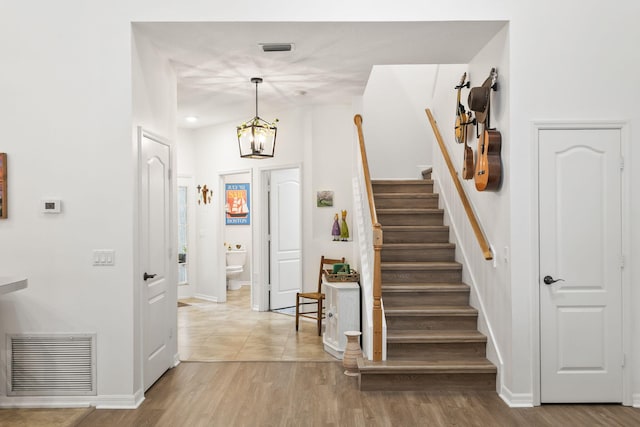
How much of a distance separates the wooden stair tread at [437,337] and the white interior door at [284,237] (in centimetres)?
322

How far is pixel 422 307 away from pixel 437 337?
1.40 ft

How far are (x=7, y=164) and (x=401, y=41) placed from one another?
10.3 feet

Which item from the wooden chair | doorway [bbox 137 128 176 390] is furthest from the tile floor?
doorway [bbox 137 128 176 390]

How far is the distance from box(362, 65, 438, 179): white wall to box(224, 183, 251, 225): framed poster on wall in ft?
11.8

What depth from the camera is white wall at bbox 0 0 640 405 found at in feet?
12.4

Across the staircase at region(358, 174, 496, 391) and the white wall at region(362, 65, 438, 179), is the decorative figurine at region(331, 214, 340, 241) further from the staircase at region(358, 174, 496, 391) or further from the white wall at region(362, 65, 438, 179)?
the white wall at region(362, 65, 438, 179)

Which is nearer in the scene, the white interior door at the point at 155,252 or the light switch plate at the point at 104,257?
the light switch plate at the point at 104,257

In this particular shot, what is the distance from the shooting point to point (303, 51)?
439cm

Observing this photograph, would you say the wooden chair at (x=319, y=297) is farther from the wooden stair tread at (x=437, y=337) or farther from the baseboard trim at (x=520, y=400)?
A: the baseboard trim at (x=520, y=400)

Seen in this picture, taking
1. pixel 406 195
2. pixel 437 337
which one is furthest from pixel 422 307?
pixel 406 195

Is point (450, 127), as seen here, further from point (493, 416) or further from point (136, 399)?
point (136, 399)

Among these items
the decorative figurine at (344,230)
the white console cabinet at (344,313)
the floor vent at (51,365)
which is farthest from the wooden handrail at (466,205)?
the floor vent at (51,365)

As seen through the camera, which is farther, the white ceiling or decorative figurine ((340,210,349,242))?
decorative figurine ((340,210,349,242))

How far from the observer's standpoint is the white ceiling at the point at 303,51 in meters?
3.86
